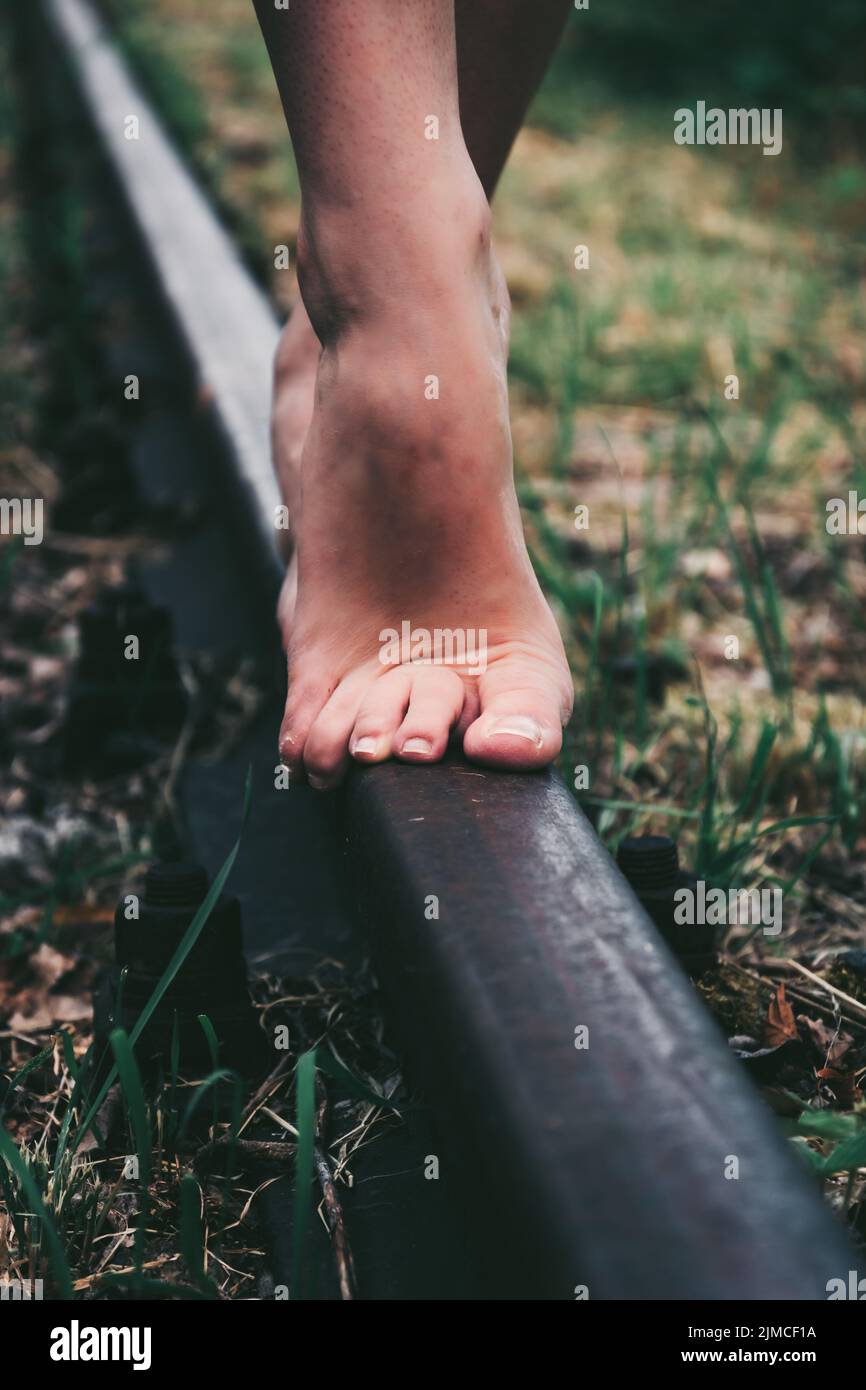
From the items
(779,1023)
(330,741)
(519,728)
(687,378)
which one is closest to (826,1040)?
(779,1023)

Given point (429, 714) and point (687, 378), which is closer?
point (429, 714)

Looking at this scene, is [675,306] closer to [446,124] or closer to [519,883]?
[446,124]

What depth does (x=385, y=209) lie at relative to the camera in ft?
4.09

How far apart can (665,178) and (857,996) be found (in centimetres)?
356

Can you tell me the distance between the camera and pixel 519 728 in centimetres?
117

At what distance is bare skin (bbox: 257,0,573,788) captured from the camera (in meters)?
1.22

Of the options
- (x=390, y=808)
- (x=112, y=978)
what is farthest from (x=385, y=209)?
(x=112, y=978)

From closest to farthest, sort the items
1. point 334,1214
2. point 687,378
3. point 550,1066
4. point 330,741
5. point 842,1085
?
point 550,1066 → point 334,1214 → point 842,1085 → point 330,741 → point 687,378

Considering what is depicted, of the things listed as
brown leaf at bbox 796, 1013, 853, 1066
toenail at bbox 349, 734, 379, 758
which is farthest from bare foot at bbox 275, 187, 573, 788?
brown leaf at bbox 796, 1013, 853, 1066

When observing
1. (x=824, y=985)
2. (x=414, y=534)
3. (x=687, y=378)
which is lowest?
(x=824, y=985)

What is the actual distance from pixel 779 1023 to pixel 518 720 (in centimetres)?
36

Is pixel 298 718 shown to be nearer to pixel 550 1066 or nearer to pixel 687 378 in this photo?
pixel 550 1066

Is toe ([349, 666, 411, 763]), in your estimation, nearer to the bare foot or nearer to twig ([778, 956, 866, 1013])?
the bare foot

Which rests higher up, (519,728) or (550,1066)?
(519,728)
